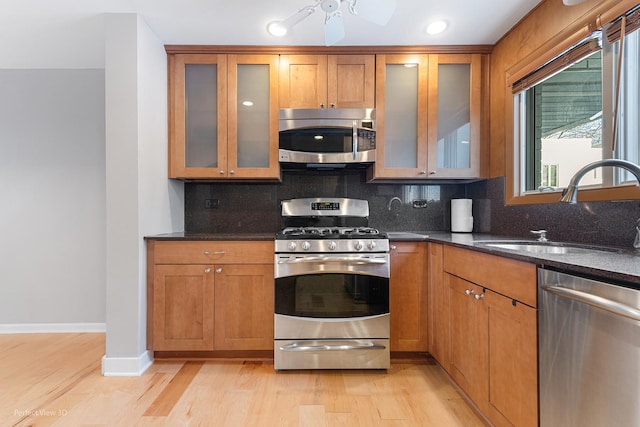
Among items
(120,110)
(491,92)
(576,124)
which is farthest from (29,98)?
(576,124)

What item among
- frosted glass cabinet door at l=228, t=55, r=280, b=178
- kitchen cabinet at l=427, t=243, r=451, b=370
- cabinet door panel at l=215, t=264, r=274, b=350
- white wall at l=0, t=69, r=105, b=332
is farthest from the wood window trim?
white wall at l=0, t=69, r=105, b=332

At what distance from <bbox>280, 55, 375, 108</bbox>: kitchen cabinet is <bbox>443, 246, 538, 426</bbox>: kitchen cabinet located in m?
1.42

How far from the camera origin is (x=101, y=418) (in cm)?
168

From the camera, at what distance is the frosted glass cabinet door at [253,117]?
2564 millimetres

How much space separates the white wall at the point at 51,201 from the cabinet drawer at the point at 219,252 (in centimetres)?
121

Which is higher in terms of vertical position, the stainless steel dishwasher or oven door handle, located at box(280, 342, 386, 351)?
the stainless steel dishwasher

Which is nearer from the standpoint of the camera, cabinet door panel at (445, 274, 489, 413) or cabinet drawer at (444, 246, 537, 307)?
cabinet drawer at (444, 246, 537, 307)

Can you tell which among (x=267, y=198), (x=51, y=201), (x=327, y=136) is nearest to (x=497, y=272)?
(x=327, y=136)

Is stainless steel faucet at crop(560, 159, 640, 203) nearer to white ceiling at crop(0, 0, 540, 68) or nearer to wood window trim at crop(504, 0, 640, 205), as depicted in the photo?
wood window trim at crop(504, 0, 640, 205)

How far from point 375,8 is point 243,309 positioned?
206cm

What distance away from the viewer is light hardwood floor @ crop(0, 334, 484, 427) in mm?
1674

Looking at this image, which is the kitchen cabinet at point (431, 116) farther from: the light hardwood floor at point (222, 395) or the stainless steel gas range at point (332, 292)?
the light hardwood floor at point (222, 395)

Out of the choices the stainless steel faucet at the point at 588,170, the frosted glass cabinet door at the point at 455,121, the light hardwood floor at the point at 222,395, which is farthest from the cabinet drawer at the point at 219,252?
the stainless steel faucet at the point at 588,170

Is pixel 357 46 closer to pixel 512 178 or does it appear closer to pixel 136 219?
pixel 512 178
